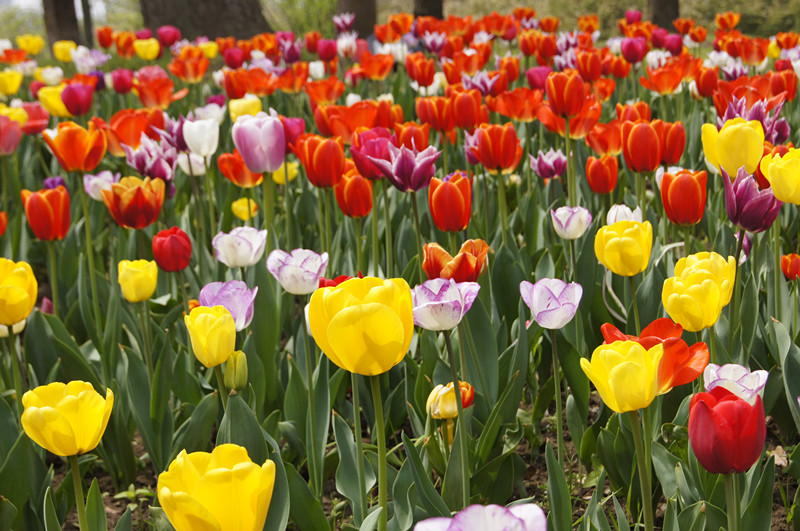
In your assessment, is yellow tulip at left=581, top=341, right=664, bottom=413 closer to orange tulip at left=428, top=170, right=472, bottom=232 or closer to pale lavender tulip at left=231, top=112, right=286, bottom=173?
orange tulip at left=428, top=170, right=472, bottom=232

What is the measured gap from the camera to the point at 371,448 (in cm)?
188

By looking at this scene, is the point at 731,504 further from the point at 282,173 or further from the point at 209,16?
the point at 209,16

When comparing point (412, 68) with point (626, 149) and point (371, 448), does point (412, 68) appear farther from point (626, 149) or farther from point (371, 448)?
point (371, 448)

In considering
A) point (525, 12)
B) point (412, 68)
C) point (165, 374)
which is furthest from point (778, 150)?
point (525, 12)

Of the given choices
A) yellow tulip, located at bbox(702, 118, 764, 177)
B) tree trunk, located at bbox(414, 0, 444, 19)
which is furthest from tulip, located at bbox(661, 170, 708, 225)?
tree trunk, located at bbox(414, 0, 444, 19)

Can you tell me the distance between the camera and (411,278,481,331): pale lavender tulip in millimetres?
1347

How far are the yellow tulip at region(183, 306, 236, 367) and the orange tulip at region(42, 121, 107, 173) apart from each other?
50.9 inches

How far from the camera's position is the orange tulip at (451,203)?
6.38 feet

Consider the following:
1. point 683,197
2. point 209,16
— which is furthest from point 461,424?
point 209,16

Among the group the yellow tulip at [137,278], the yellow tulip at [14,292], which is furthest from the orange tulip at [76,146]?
the yellow tulip at [14,292]

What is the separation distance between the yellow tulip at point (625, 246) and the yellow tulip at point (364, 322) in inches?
28.6

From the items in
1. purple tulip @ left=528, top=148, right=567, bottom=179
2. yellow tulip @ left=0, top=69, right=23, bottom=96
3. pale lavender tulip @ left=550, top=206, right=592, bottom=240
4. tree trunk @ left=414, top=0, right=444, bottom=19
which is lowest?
tree trunk @ left=414, top=0, right=444, bottom=19

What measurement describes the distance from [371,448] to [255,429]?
0.44 meters

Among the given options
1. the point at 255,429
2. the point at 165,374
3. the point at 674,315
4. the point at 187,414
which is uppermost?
the point at 674,315
